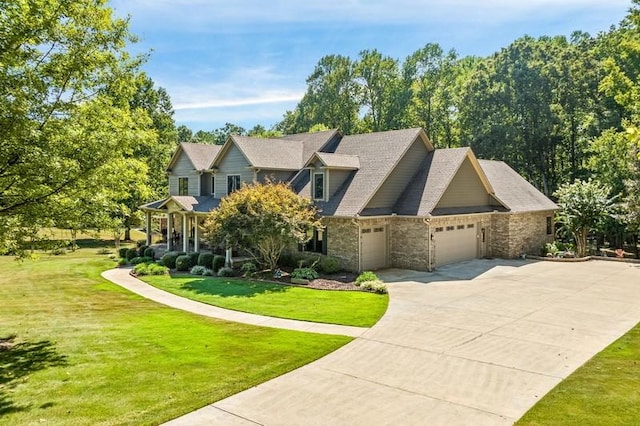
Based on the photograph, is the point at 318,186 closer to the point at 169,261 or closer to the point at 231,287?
the point at 231,287

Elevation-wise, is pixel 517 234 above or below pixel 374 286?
above

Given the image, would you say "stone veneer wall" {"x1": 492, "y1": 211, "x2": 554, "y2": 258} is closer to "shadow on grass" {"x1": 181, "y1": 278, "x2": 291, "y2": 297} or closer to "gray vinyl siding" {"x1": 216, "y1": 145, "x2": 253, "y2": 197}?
"shadow on grass" {"x1": 181, "y1": 278, "x2": 291, "y2": 297}

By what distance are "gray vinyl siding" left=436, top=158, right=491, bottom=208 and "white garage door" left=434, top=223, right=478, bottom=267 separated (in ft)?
4.42

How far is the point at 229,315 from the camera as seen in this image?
14.6 metres

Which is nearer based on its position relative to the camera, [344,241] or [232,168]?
[344,241]

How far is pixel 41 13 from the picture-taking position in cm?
902

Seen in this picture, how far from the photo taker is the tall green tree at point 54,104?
341 inches

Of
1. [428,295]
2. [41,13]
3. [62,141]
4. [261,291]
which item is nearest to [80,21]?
[41,13]

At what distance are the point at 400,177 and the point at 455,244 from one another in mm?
4886

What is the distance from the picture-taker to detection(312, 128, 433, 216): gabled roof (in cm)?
2253

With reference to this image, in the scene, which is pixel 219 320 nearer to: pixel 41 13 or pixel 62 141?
pixel 62 141

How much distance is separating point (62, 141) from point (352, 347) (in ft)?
27.1

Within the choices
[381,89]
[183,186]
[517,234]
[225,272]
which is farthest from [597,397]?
[381,89]

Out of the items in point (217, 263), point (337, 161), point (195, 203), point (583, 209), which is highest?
point (337, 161)
